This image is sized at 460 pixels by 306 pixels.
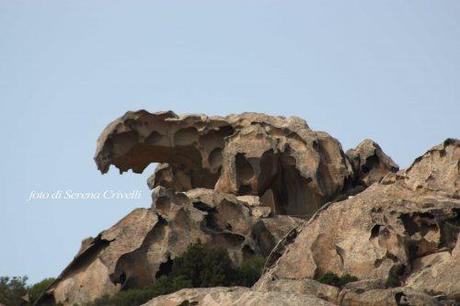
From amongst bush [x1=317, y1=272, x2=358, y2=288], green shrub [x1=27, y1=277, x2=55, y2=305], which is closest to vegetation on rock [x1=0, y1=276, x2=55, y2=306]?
green shrub [x1=27, y1=277, x2=55, y2=305]

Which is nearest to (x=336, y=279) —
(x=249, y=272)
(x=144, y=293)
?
(x=144, y=293)

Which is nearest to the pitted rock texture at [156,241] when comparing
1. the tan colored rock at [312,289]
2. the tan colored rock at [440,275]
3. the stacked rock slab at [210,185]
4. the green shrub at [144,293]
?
the stacked rock slab at [210,185]

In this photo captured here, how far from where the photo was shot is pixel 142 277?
2112 inches

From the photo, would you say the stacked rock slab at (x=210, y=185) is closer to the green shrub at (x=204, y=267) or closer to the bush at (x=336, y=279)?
the green shrub at (x=204, y=267)

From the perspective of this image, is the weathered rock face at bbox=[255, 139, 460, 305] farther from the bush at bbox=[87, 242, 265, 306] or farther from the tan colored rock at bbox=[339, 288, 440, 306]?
the tan colored rock at bbox=[339, 288, 440, 306]

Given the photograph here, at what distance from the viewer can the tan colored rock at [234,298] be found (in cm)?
3300

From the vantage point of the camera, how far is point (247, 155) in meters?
66.7

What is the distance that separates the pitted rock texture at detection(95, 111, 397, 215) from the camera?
66750 millimetres

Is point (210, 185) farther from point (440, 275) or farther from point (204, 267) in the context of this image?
point (440, 275)

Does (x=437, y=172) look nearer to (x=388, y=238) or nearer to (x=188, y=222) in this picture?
(x=388, y=238)

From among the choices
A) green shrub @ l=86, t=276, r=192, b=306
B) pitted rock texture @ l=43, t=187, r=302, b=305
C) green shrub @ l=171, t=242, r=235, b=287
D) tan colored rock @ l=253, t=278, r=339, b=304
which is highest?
pitted rock texture @ l=43, t=187, r=302, b=305

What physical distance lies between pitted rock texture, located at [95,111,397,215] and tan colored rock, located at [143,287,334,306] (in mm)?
32015

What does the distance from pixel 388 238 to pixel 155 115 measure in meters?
25.9

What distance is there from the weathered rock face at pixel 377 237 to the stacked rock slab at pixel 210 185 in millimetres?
7150
